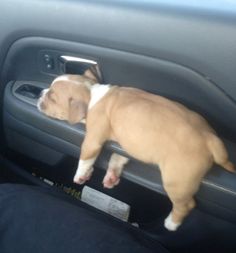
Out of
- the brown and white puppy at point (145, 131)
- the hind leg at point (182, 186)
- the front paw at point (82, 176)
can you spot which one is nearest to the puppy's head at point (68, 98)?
the brown and white puppy at point (145, 131)

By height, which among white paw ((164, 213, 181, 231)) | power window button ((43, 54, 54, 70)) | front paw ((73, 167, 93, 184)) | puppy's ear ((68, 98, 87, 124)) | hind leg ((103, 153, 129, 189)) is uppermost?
power window button ((43, 54, 54, 70))

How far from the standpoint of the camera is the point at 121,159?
1.49m

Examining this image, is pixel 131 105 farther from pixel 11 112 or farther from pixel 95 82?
pixel 11 112

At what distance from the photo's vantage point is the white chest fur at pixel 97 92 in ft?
4.84

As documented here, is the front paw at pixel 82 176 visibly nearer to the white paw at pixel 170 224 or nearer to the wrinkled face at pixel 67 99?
the wrinkled face at pixel 67 99

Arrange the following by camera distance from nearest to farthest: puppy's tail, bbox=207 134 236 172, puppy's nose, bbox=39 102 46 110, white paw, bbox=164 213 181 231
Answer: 1. puppy's tail, bbox=207 134 236 172
2. white paw, bbox=164 213 181 231
3. puppy's nose, bbox=39 102 46 110

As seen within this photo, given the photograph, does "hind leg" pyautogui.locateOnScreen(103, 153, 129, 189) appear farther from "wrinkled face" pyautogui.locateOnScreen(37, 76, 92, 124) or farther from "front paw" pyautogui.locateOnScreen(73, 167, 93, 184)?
"wrinkled face" pyautogui.locateOnScreen(37, 76, 92, 124)

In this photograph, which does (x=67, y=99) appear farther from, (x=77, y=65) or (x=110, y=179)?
(x=110, y=179)

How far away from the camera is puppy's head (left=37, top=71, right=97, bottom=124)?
1474mm

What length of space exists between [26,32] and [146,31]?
1.35ft

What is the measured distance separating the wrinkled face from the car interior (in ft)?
0.13

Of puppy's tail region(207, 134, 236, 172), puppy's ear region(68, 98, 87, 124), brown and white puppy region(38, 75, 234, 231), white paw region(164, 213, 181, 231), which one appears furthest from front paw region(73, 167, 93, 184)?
puppy's tail region(207, 134, 236, 172)

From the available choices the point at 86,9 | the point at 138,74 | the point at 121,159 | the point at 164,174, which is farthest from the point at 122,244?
the point at 86,9

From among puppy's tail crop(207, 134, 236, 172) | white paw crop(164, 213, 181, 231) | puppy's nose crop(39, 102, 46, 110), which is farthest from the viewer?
puppy's nose crop(39, 102, 46, 110)
